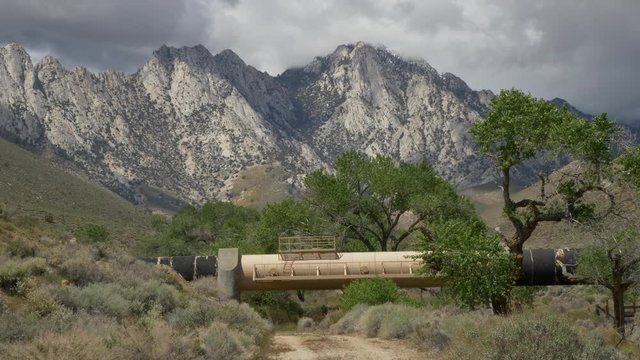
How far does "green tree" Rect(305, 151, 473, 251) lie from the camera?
46906 mm

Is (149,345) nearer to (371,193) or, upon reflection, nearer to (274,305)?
(274,305)

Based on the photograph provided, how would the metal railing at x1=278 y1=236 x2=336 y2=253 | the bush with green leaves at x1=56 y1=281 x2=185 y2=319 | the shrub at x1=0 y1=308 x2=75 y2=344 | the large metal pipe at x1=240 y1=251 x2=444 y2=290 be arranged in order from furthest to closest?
the metal railing at x1=278 y1=236 x2=336 y2=253
the large metal pipe at x1=240 y1=251 x2=444 y2=290
the bush with green leaves at x1=56 y1=281 x2=185 y2=319
the shrub at x1=0 y1=308 x2=75 y2=344

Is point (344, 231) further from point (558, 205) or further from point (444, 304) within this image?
point (558, 205)

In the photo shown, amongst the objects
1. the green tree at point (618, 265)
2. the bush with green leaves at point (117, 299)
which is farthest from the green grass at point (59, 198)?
the green tree at point (618, 265)

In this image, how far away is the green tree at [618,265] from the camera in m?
26.0

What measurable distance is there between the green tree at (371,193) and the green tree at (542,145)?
2053cm

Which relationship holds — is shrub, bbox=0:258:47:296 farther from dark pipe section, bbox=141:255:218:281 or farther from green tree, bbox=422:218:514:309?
dark pipe section, bbox=141:255:218:281

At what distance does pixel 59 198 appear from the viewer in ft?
468

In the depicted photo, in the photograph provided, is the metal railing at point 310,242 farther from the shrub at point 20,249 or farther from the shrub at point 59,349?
the shrub at point 59,349

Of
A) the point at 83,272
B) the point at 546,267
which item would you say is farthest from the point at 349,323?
the point at 546,267

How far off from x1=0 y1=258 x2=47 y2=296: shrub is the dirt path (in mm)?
8130

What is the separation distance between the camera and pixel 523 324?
1289cm

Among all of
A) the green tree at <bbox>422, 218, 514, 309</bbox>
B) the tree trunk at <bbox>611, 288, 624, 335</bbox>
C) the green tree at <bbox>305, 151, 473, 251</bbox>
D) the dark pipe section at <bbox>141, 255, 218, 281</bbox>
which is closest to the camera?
the green tree at <bbox>422, 218, 514, 309</bbox>

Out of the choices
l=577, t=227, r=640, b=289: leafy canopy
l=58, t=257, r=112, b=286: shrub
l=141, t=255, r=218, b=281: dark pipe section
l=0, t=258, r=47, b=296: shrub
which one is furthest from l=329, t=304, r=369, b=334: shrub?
l=141, t=255, r=218, b=281: dark pipe section
